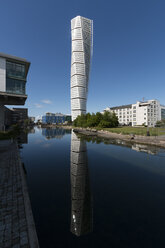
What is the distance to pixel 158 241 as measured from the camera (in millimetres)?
4125

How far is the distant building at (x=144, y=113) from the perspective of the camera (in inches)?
3487

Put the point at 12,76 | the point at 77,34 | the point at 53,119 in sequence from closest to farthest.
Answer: the point at 12,76 < the point at 77,34 < the point at 53,119

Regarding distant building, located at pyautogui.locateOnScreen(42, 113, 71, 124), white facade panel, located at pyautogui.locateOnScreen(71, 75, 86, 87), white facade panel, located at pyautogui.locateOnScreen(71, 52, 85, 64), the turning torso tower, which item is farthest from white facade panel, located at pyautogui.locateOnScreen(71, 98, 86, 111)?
distant building, located at pyautogui.locateOnScreen(42, 113, 71, 124)

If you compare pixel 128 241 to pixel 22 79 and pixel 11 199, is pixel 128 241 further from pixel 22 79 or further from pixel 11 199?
pixel 22 79

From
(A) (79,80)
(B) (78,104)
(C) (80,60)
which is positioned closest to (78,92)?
(A) (79,80)

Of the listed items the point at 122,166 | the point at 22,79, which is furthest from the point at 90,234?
the point at 22,79

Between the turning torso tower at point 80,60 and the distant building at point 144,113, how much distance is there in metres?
52.3

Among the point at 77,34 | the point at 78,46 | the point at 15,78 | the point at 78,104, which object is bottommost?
the point at 15,78

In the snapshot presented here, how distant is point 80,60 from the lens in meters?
122

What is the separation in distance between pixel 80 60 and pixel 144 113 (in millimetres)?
88499

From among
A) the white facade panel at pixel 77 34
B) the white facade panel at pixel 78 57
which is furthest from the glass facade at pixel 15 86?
the white facade panel at pixel 77 34

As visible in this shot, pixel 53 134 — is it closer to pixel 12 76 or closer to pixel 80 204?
pixel 12 76

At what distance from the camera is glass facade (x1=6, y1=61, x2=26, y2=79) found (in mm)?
24859

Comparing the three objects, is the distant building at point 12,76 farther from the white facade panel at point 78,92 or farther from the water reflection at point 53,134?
the white facade panel at point 78,92
